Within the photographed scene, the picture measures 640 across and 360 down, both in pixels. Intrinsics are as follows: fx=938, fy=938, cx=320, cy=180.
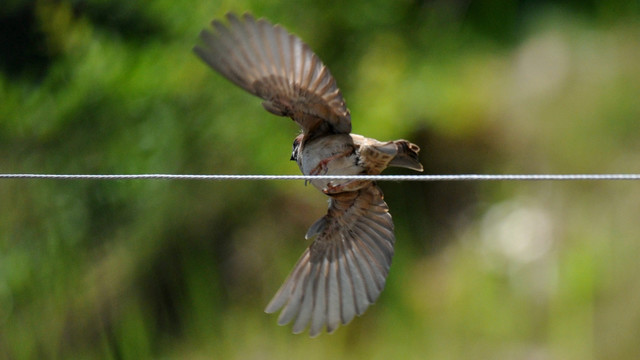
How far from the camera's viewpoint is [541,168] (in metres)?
5.07

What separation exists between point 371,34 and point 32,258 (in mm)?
2456

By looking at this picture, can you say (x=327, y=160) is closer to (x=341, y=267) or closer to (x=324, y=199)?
(x=341, y=267)

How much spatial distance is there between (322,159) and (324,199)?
1.84m

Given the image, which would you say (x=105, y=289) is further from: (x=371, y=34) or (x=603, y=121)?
(x=603, y=121)

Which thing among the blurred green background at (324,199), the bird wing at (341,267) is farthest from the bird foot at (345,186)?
the blurred green background at (324,199)

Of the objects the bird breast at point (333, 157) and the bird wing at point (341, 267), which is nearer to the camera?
→ the bird breast at point (333, 157)

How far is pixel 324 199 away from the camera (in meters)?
5.15

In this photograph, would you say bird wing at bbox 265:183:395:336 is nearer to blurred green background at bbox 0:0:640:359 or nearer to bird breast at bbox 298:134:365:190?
bird breast at bbox 298:134:365:190

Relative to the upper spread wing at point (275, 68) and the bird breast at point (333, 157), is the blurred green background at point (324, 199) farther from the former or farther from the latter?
the upper spread wing at point (275, 68)

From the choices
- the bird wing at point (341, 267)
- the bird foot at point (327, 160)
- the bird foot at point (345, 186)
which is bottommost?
the bird wing at point (341, 267)

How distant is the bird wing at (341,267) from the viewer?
145 inches

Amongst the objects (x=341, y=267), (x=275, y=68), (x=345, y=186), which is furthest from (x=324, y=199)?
(x=275, y=68)

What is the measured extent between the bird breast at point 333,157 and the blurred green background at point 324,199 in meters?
1.78

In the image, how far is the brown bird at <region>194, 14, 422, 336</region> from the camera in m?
3.02
